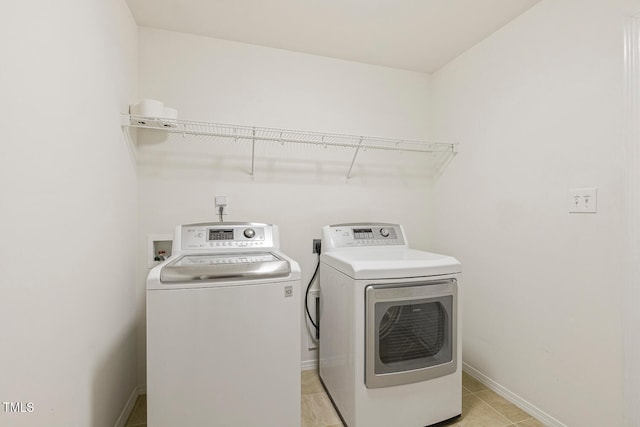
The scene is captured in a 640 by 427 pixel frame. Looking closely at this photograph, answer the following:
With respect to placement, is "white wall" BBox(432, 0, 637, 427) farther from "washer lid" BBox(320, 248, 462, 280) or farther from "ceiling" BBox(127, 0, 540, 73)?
"washer lid" BBox(320, 248, 462, 280)

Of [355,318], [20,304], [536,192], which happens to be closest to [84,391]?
[20,304]

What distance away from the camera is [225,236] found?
5.73ft

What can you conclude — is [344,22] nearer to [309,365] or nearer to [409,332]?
[409,332]

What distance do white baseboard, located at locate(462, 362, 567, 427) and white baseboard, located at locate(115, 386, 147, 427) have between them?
2.25 metres

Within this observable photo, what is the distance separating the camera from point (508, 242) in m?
1.82

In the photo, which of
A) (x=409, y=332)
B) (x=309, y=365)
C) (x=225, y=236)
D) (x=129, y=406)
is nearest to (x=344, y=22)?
(x=225, y=236)

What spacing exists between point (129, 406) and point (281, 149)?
1882mm

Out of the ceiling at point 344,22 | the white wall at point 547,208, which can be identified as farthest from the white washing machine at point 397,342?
the ceiling at point 344,22

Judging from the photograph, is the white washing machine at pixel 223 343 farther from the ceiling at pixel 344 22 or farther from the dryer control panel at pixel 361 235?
the ceiling at pixel 344 22

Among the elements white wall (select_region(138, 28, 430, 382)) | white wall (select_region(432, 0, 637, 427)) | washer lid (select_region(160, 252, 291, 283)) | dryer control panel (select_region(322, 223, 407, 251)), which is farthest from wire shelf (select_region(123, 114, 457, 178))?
washer lid (select_region(160, 252, 291, 283))

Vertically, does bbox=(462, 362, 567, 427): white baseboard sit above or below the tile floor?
above

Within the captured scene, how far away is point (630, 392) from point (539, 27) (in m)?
1.89

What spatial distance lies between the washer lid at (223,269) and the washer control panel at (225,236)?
299mm

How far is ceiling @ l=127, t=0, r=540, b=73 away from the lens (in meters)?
1.68
